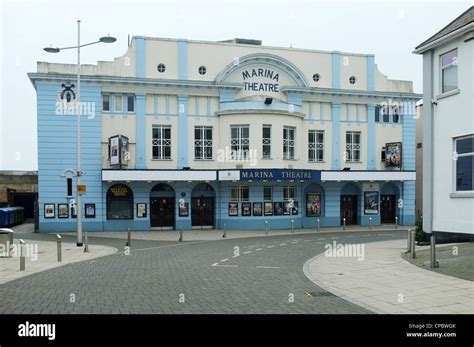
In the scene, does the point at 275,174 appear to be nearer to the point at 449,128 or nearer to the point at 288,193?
the point at 288,193

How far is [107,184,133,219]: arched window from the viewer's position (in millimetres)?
29359

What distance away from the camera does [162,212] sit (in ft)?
99.5

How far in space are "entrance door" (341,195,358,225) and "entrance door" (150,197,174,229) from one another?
1243 centimetres

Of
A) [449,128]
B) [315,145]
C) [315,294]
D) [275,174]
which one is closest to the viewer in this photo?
[315,294]

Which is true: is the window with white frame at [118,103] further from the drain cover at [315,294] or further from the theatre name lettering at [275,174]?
the drain cover at [315,294]

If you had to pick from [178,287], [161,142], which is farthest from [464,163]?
[161,142]

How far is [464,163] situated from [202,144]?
17599 millimetres

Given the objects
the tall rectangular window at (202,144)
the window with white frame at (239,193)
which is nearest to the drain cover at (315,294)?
the window with white frame at (239,193)

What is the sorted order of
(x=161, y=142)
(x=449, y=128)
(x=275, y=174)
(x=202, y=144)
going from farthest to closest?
(x=202, y=144)
(x=161, y=142)
(x=275, y=174)
(x=449, y=128)

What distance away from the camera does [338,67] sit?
109 ft

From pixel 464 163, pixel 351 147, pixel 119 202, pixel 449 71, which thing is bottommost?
pixel 119 202

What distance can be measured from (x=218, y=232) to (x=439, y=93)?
51.2ft
